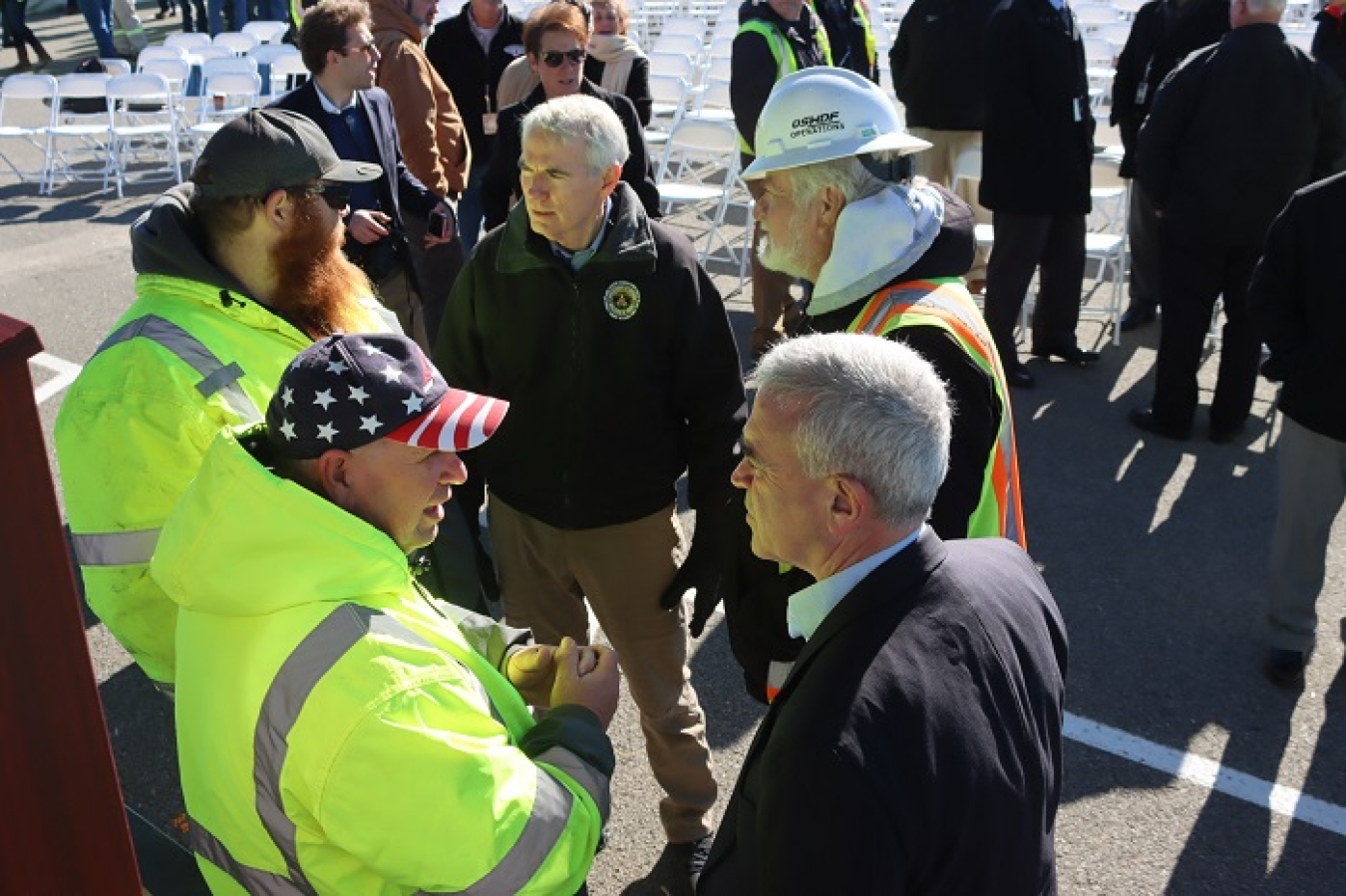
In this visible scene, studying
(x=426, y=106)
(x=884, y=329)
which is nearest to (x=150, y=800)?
(x=884, y=329)

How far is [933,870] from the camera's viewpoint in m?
1.50

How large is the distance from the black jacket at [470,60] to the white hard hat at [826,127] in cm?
470

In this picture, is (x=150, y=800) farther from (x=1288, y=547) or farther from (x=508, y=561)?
(x=1288, y=547)

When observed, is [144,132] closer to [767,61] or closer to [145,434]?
[767,61]

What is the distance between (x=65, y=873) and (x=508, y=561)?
7.30ft

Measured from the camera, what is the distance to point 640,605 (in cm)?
326

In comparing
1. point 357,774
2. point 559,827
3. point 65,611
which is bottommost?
point 559,827

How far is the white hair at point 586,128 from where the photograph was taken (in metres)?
3.04

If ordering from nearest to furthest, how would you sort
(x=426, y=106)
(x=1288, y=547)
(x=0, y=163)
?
(x=1288, y=547) → (x=426, y=106) → (x=0, y=163)

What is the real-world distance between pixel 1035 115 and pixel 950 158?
4.96ft

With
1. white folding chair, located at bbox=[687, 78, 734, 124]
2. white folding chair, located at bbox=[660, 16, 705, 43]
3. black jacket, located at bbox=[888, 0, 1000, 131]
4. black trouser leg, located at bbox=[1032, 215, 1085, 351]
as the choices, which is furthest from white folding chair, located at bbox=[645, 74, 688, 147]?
black trouser leg, located at bbox=[1032, 215, 1085, 351]

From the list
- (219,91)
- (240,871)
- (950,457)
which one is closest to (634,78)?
(950,457)

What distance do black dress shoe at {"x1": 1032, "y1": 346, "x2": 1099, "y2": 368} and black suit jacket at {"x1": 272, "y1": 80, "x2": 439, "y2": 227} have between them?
358cm

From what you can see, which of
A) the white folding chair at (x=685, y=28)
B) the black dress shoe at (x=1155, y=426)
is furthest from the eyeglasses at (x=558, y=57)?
the white folding chair at (x=685, y=28)
